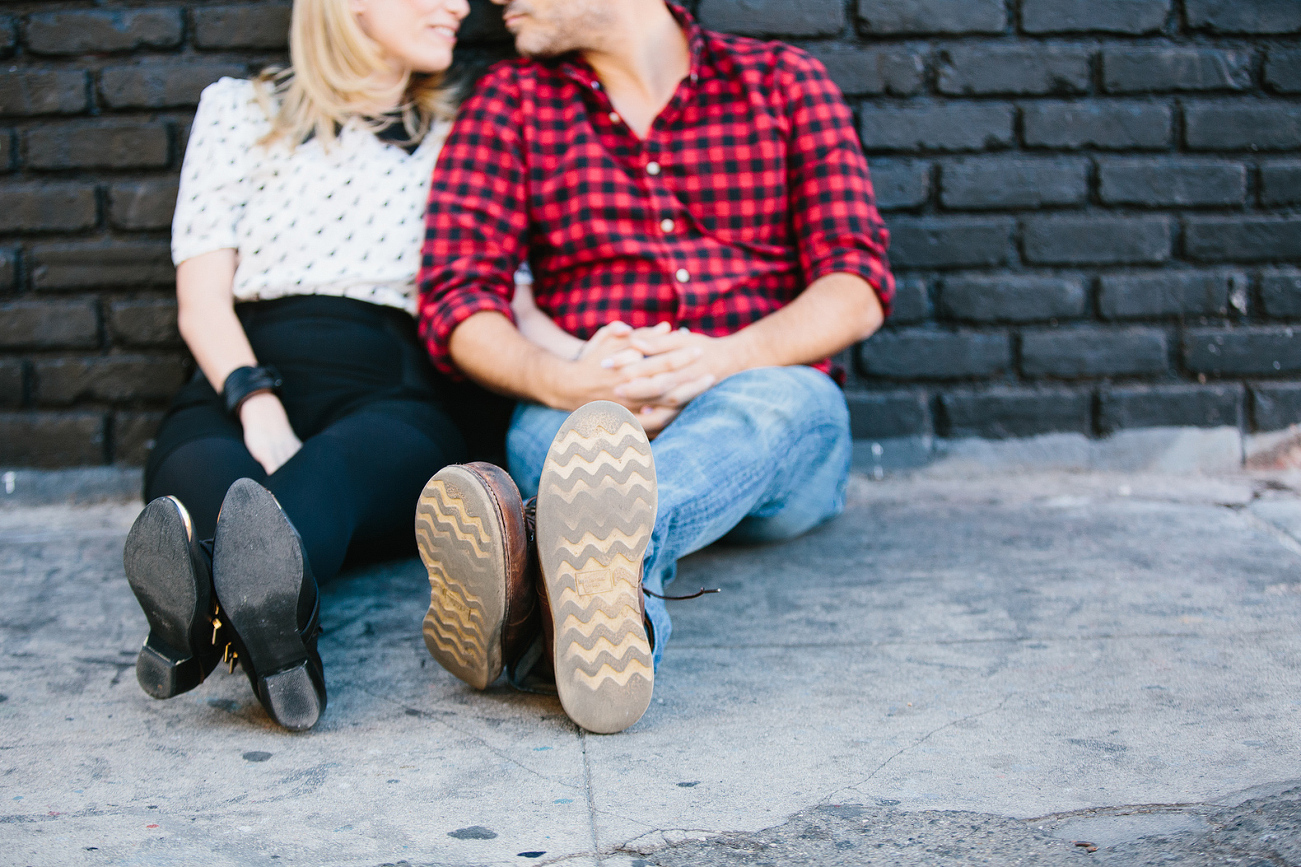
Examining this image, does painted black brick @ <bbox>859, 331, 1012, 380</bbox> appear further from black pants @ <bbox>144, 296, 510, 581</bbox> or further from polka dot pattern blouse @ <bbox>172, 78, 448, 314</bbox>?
polka dot pattern blouse @ <bbox>172, 78, 448, 314</bbox>

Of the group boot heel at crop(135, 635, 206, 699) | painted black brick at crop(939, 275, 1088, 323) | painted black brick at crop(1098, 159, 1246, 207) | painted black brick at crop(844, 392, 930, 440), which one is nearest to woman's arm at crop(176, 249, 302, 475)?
boot heel at crop(135, 635, 206, 699)

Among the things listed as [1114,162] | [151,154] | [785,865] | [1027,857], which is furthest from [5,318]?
[1114,162]

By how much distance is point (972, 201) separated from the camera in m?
2.26

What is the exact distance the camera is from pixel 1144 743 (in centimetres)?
114

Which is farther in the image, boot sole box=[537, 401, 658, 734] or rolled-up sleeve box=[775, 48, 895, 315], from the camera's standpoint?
rolled-up sleeve box=[775, 48, 895, 315]

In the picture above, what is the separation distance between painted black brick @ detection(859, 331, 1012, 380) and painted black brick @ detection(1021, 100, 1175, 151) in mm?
474

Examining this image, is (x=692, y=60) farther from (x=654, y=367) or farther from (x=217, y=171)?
(x=217, y=171)

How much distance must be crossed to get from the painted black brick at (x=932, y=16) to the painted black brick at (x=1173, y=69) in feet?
0.92

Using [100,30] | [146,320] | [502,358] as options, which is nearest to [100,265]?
[146,320]

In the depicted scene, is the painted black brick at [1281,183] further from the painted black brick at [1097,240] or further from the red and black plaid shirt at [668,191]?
the red and black plaid shirt at [668,191]

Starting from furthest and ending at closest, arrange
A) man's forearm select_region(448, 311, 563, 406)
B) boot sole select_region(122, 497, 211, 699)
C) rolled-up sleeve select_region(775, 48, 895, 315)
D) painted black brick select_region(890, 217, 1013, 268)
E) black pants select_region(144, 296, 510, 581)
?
painted black brick select_region(890, 217, 1013, 268) < rolled-up sleeve select_region(775, 48, 895, 315) < man's forearm select_region(448, 311, 563, 406) < black pants select_region(144, 296, 510, 581) < boot sole select_region(122, 497, 211, 699)

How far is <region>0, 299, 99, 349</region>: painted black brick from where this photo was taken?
2236mm

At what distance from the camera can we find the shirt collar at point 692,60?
1909 mm

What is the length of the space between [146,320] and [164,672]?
1.35 m
